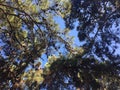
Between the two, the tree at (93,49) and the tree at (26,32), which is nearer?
the tree at (93,49)

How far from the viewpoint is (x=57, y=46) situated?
15.7 m

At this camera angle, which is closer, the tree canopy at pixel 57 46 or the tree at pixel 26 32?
the tree canopy at pixel 57 46

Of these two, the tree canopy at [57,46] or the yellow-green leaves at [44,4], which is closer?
the tree canopy at [57,46]

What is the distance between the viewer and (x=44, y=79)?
1183 centimetres

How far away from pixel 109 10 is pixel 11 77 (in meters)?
4.33

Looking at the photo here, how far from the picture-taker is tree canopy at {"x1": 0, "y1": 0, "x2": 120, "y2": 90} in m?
11.3

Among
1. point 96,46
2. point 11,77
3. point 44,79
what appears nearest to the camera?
point 44,79

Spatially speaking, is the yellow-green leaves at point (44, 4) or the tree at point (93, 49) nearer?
the tree at point (93, 49)

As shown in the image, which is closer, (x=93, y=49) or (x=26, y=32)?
(x=93, y=49)

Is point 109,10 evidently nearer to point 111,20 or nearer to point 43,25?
point 111,20

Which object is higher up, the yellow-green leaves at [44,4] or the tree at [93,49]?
the yellow-green leaves at [44,4]

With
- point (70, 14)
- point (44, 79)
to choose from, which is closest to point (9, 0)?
point (70, 14)

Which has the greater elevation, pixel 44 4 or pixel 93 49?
pixel 44 4

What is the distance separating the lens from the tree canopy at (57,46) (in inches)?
446
